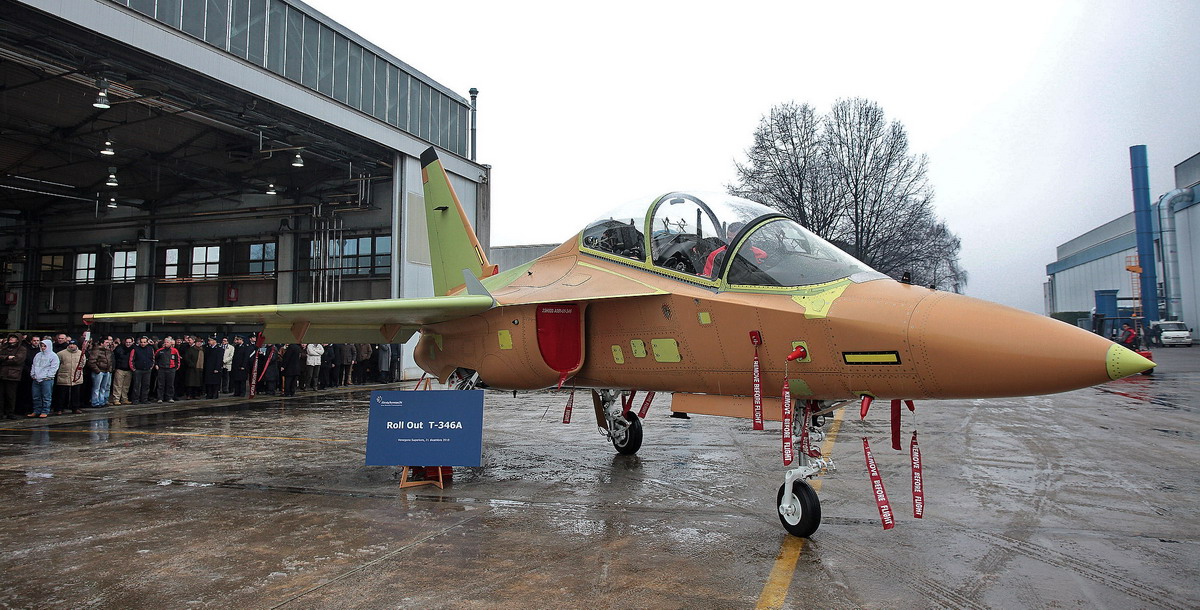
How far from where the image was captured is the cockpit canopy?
493cm

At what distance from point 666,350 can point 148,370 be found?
15287 mm

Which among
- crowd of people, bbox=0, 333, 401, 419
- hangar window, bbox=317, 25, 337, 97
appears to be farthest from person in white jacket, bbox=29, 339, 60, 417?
hangar window, bbox=317, 25, 337, 97

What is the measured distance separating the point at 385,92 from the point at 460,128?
14.1 feet

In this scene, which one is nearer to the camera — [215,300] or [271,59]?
[271,59]

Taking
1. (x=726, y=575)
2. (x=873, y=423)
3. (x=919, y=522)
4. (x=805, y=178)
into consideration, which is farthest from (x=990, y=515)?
(x=805, y=178)

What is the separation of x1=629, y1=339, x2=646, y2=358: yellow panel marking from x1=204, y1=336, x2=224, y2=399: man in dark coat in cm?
1520

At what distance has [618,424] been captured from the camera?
8.73 metres

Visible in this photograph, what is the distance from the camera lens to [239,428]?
11.6m

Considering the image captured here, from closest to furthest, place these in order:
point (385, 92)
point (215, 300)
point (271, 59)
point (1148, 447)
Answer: point (1148, 447) < point (271, 59) < point (385, 92) < point (215, 300)

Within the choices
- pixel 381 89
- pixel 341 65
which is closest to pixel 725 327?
pixel 341 65

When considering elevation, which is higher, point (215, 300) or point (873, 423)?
point (215, 300)

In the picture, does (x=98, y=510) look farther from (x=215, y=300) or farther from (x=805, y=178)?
(x=215, y=300)

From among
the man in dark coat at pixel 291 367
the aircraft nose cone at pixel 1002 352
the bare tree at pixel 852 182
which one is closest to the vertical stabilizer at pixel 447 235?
the aircraft nose cone at pixel 1002 352

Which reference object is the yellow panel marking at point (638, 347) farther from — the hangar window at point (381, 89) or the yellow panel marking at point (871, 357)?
the hangar window at point (381, 89)
